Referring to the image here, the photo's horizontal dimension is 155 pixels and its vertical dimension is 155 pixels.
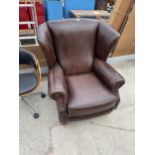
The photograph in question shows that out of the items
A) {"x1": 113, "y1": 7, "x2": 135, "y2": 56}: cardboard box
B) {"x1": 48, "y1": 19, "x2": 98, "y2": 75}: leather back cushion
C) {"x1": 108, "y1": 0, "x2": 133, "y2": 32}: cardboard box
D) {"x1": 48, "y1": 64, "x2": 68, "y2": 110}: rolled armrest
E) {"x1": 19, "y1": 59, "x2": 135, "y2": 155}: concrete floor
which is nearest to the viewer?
{"x1": 48, "y1": 64, "x2": 68, "y2": 110}: rolled armrest

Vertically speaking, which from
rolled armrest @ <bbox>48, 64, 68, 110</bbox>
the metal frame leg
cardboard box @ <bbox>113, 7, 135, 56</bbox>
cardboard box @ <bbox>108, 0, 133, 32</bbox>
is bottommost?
the metal frame leg

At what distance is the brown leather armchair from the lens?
1.39 metres

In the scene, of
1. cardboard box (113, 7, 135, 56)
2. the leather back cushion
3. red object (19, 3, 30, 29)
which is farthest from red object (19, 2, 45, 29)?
cardboard box (113, 7, 135, 56)

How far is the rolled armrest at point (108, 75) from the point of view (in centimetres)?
146

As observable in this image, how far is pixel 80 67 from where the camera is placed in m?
1.78

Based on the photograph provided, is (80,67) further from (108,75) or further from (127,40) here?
(127,40)

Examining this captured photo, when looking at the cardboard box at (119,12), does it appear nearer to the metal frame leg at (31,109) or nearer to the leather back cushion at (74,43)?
the leather back cushion at (74,43)

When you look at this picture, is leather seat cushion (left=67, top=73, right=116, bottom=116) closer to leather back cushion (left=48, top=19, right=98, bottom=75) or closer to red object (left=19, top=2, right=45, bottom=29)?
leather back cushion (left=48, top=19, right=98, bottom=75)

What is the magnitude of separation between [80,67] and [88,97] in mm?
465

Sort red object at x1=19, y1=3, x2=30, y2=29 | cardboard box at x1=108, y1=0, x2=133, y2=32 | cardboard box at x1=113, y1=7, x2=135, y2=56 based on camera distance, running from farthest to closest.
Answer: red object at x1=19, y1=3, x2=30, y2=29 → cardboard box at x1=113, y1=7, x2=135, y2=56 → cardboard box at x1=108, y1=0, x2=133, y2=32

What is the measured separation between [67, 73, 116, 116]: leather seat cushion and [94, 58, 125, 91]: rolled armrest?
2.3 inches

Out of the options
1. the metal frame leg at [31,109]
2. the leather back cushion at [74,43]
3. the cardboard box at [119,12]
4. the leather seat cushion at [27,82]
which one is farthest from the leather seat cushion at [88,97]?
the cardboard box at [119,12]

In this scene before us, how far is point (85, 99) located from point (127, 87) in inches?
41.5
